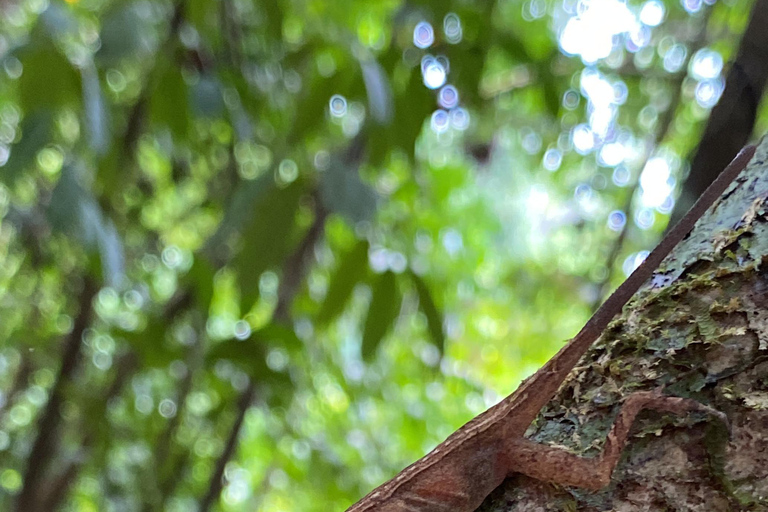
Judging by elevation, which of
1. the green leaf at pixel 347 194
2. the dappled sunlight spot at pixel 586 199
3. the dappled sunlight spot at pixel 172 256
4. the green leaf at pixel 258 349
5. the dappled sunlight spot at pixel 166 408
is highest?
the dappled sunlight spot at pixel 172 256

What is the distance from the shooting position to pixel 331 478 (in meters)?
2.53

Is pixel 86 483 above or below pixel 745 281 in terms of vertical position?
above

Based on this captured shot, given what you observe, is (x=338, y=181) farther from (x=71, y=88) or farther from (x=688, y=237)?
(x=688, y=237)

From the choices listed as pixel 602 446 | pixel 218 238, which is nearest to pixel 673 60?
pixel 218 238

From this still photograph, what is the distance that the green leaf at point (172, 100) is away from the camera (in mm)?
1905

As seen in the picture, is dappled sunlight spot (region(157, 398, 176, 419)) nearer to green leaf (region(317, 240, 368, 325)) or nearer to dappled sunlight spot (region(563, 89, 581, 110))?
green leaf (region(317, 240, 368, 325))

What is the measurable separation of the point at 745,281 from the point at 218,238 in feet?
4.70

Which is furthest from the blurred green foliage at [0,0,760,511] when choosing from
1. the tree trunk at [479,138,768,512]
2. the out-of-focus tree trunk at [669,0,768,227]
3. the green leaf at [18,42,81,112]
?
the tree trunk at [479,138,768,512]

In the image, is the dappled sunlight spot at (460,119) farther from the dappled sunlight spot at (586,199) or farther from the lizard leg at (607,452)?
the lizard leg at (607,452)

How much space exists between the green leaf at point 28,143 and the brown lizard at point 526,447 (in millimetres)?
1216

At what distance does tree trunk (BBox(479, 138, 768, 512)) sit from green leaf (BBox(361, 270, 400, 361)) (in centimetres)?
73

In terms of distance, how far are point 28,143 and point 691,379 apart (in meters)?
1.58

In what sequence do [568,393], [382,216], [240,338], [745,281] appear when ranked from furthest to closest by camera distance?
[382,216] → [240,338] → [568,393] → [745,281]

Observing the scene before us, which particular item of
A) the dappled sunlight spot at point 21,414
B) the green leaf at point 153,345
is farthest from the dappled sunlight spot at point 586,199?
the dappled sunlight spot at point 21,414
